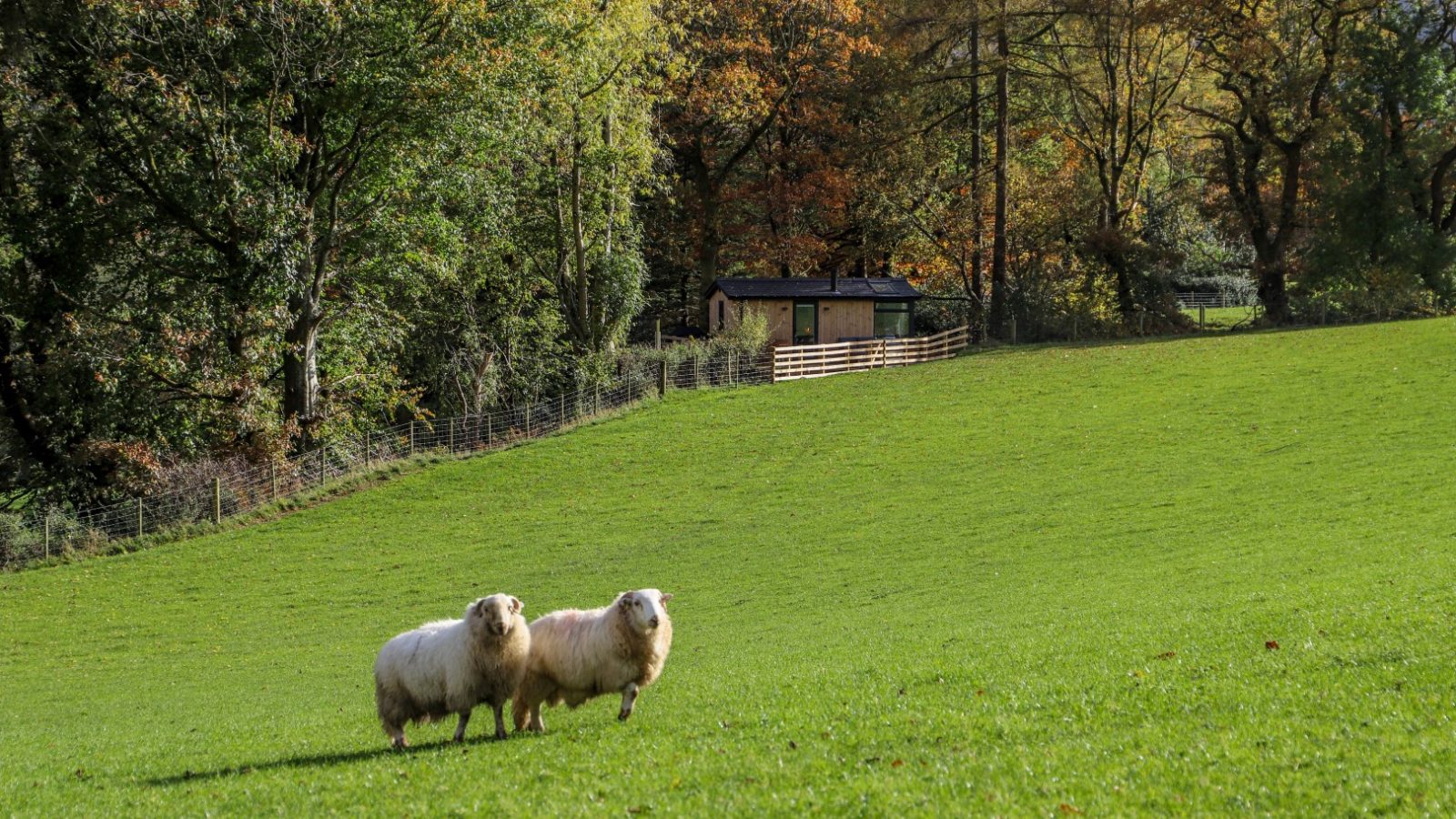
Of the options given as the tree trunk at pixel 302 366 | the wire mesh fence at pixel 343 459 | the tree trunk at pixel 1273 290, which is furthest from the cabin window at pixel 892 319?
the tree trunk at pixel 302 366

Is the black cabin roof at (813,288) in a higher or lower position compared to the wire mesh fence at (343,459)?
higher

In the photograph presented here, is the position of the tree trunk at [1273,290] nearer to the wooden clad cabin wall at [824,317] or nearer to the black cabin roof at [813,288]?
the black cabin roof at [813,288]

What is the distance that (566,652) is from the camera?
12.1 m

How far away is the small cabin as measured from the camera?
57.8 metres

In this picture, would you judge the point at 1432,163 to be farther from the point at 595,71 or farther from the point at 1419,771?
the point at 1419,771

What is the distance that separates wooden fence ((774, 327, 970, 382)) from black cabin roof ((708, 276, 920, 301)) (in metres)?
2.71

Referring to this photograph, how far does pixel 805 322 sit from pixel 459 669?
47.8m

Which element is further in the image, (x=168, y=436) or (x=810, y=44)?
(x=810, y=44)

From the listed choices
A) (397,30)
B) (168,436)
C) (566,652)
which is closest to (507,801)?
(566,652)

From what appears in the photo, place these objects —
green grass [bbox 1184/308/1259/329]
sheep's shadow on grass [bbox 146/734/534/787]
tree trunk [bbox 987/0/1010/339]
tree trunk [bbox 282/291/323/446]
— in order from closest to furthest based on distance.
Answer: sheep's shadow on grass [bbox 146/734/534/787]
tree trunk [bbox 282/291/323/446]
tree trunk [bbox 987/0/1010/339]
green grass [bbox 1184/308/1259/329]

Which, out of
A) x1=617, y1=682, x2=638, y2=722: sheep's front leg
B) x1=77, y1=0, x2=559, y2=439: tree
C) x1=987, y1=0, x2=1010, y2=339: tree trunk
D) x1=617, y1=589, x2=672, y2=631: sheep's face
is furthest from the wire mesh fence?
x1=617, y1=589, x2=672, y2=631: sheep's face

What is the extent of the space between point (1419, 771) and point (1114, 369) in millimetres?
40871

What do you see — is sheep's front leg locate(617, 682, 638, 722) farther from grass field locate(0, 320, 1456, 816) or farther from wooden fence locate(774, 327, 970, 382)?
wooden fence locate(774, 327, 970, 382)

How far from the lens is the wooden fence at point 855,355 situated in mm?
51781
